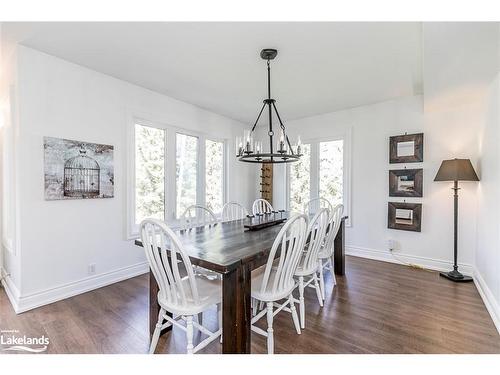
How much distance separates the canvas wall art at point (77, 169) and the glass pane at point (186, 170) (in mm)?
1022

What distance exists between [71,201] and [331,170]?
3.66 m

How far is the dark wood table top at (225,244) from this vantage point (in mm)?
1491

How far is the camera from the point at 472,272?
3127 millimetres

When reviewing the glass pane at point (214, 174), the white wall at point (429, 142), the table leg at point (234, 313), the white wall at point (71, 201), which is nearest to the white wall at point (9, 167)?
the white wall at point (71, 201)

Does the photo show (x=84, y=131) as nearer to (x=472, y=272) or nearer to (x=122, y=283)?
(x=122, y=283)

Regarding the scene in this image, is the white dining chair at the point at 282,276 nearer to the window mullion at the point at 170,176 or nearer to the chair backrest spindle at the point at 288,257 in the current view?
the chair backrest spindle at the point at 288,257

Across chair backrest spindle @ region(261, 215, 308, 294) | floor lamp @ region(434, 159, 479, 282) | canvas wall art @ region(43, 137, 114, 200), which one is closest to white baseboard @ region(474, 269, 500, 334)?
floor lamp @ region(434, 159, 479, 282)

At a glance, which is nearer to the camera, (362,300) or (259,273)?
(259,273)

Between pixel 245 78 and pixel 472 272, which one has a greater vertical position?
pixel 245 78

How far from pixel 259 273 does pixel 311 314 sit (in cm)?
62

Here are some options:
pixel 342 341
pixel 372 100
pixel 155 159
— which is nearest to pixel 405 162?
pixel 372 100

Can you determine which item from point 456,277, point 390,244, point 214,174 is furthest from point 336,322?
point 214,174

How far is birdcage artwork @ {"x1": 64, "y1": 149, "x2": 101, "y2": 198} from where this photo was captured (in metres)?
2.59

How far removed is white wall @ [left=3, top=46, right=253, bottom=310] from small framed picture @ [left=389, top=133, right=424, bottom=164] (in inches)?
132
